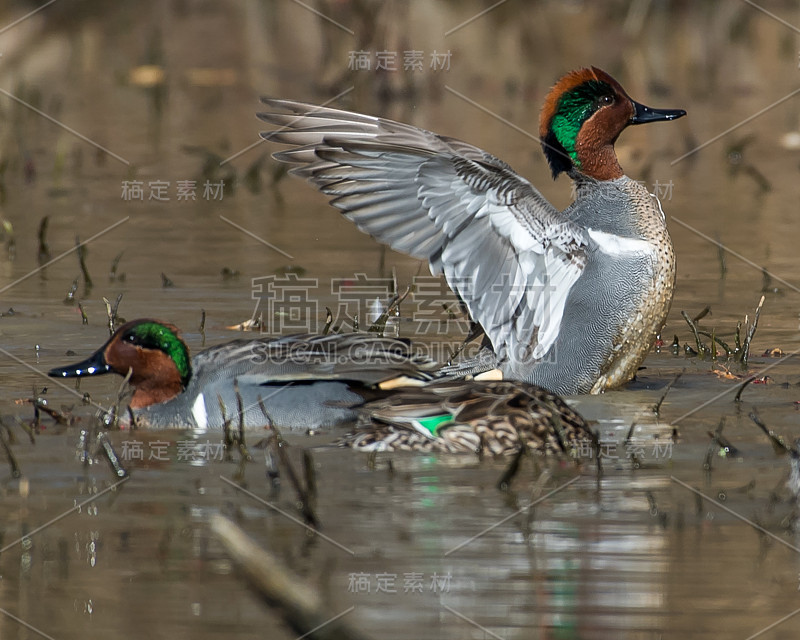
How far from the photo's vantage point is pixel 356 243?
8.59 m

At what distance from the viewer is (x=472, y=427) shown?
4805mm

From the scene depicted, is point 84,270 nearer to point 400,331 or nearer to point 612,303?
point 400,331

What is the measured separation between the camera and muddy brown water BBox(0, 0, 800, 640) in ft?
11.4

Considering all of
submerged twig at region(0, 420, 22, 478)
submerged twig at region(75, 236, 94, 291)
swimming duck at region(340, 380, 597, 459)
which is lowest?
submerged twig at region(0, 420, 22, 478)

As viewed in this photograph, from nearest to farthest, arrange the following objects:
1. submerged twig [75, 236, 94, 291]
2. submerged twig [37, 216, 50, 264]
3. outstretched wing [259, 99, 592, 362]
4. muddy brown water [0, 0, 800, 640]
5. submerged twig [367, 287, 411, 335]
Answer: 1. muddy brown water [0, 0, 800, 640]
2. outstretched wing [259, 99, 592, 362]
3. submerged twig [367, 287, 411, 335]
4. submerged twig [75, 236, 94, 291]
5. submerged twig [37, 216, 50, 264]

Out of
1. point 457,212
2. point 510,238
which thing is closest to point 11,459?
point 457,212

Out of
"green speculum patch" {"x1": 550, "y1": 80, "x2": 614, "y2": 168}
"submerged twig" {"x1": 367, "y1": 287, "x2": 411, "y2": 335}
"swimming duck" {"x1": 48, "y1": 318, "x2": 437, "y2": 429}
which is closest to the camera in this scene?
"swimming duck" {"x1": 48, "y1": 318, "x2": 437, "y2": 429}

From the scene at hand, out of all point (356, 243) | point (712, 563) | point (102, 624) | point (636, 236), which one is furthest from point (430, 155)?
point (356, 243)

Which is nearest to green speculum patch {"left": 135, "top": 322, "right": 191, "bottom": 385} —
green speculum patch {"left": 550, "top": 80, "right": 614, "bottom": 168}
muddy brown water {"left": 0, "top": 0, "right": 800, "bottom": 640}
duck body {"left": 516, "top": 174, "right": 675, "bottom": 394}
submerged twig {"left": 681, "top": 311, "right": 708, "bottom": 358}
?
muddy brown water {"left": 0, "top": 0, "right": 800, "bottom": 640}

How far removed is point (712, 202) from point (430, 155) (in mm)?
4763

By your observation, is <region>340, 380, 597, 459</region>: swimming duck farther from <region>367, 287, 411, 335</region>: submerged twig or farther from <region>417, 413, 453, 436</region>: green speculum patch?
<region>367, 287, 411, 335</region>: submerged twig

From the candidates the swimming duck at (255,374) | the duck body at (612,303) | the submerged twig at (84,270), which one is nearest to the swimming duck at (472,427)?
the swimming duck at (255,374)

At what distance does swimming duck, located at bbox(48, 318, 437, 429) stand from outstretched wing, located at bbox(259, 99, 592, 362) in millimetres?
379

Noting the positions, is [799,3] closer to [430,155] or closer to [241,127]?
[241,127]
